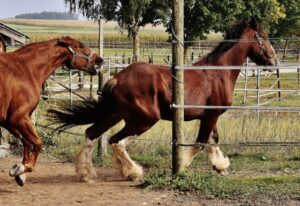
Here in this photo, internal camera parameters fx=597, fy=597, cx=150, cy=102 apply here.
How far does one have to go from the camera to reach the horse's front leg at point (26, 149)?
7164mm

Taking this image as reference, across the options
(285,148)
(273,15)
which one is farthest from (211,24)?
(285,148)

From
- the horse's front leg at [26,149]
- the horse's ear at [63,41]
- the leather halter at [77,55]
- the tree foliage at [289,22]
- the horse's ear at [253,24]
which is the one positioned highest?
the tree foliage at [289,22]

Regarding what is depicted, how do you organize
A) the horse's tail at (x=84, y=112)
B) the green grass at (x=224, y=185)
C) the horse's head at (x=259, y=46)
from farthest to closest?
the horse's head at (x=259, y=46) → the horse's tail at (x=84, y=112) → the green grass at (x=224, y=185)

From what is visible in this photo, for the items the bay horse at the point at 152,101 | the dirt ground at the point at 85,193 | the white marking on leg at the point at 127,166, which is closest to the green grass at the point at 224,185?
the dirt ground at the point at 85,193

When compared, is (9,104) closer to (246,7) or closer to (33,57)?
(33,57)

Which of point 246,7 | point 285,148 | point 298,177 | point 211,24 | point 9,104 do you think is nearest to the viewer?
point 9,104

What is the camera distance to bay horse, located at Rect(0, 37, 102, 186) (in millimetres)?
7188

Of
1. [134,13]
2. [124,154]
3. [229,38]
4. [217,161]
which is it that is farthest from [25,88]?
[134,13]

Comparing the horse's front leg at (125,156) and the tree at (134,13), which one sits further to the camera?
the tree at (134,13)

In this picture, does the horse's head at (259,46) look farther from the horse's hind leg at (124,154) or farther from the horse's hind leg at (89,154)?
the horse's hind leg at (89,154)

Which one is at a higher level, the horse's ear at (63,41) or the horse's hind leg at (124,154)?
the horse's ear at (63,41)

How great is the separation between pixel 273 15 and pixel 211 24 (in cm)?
452

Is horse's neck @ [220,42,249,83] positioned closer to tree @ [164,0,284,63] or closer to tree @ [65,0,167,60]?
tree @ [65,0,167,60]

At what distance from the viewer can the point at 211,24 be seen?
38.1 metres
